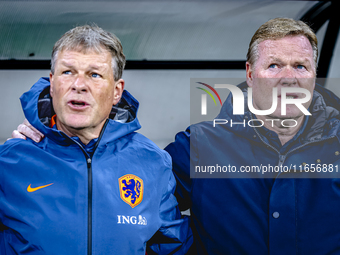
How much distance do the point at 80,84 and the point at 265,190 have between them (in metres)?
0.84

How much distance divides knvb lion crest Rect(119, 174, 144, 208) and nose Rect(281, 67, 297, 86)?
72cm

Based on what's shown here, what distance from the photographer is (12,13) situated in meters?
2.40

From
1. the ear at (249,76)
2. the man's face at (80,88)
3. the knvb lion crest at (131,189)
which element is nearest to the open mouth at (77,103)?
the man's face at (80,88)

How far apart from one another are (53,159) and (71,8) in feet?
4.27

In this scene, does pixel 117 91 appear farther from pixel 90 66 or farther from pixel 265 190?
pixel 265 190

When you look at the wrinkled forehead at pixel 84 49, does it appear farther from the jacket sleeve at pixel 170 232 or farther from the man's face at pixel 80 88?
the jacket sleeve at pixel 170 232

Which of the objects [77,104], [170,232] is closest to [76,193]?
[77,104]

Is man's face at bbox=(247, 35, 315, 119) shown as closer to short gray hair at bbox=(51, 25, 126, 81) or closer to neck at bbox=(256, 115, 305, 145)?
neck at bbox=(256, 115, 305, 145)

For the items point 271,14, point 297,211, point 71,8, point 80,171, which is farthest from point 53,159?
point 271,14

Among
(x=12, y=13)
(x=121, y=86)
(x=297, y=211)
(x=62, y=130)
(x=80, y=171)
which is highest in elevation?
(x=12, y=13)

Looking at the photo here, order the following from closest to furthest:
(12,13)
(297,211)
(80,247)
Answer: (80,247), (297,211), (12,13)

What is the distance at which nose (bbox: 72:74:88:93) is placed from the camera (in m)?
1.50

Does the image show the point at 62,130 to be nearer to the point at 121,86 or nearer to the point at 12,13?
the point at 121,86

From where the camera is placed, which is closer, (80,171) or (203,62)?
(80,171)
